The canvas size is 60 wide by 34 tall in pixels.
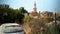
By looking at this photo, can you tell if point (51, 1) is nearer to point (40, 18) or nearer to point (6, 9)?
point (40, 18)

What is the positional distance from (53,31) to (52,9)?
0.34 metres

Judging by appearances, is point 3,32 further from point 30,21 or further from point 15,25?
point 30,21

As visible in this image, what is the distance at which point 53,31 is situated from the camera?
9.16 ft

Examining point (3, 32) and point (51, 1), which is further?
point (51, 1)

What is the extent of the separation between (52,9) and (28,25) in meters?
0.44

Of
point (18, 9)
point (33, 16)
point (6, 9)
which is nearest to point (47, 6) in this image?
point (33, 16)

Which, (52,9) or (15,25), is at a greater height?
(52,9)

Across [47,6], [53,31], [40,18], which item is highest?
[47,6]

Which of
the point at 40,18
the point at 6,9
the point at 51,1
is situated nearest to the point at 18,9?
the point at 6,9

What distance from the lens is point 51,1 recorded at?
2.81 m

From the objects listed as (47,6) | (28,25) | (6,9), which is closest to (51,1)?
(47,6)

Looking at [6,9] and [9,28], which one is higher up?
[6,9]

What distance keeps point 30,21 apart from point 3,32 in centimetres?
44

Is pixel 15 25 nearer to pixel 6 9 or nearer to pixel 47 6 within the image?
pixel 6 9
